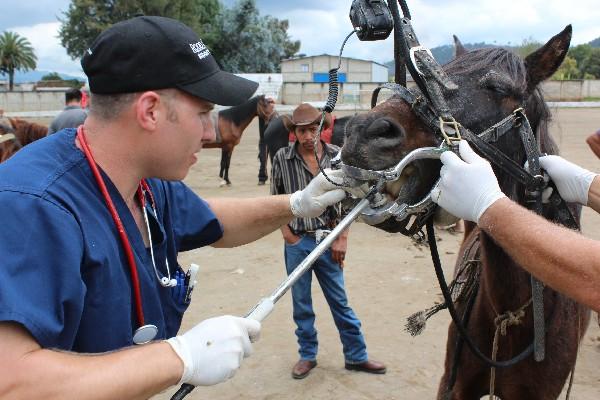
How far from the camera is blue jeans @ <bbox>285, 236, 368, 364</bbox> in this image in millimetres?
4523

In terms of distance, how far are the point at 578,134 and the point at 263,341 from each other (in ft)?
55.3

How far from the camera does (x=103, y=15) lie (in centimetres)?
4838

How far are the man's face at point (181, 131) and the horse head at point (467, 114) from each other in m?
0.58

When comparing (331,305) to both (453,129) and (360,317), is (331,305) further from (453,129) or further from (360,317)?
(453,129)

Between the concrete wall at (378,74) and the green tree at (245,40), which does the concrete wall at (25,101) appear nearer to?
the green tree at (245,40)

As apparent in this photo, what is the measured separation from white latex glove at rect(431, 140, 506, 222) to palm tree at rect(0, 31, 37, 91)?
7134cm

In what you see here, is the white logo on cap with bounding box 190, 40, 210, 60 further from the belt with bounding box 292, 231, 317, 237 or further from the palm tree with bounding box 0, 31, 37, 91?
the palm tree with bounding box 0, 31, 37, 91

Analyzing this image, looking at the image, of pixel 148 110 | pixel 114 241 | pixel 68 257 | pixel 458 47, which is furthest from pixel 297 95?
pixel 68 257

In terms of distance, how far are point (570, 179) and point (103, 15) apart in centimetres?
5202

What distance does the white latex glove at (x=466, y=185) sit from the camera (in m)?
1.90

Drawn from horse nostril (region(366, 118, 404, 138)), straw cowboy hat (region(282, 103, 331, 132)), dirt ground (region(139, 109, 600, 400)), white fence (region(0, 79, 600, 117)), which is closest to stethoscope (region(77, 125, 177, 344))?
horse nostril (region(366, 118, 404, 138))

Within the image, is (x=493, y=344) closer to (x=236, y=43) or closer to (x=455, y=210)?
(x=455, y=210)

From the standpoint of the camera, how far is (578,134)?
60.7 feet

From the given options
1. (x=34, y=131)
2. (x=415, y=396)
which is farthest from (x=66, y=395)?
(x=34, y=131)
